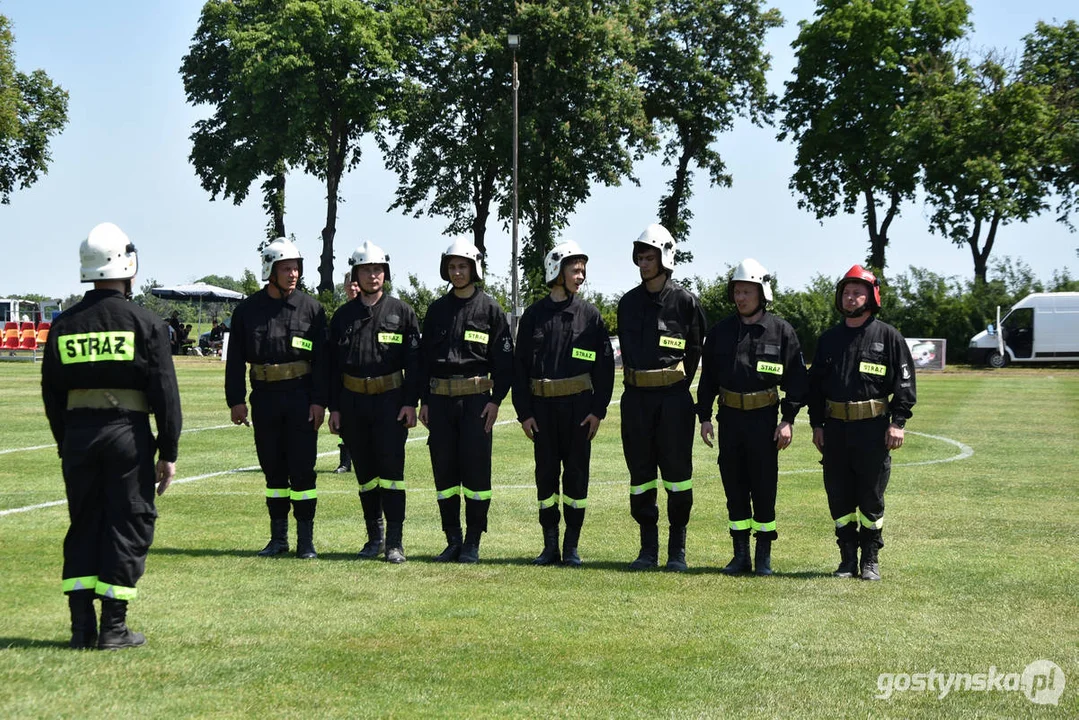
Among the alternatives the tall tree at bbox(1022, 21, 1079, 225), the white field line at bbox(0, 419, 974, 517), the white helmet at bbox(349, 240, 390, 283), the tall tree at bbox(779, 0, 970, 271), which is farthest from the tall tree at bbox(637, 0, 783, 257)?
the white helmet at bbox(349, 240, 390, 283)

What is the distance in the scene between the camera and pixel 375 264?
10.1 metres

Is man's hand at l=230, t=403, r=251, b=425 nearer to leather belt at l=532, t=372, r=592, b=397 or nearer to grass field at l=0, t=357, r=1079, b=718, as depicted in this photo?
grass field at l=0, t=357, r=1079, b=718

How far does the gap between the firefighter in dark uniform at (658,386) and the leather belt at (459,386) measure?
1.09 metres

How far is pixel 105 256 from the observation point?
7137mm

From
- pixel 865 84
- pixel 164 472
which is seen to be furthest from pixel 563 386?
pixel 865 84

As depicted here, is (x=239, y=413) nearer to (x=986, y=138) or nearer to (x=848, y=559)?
(x=848, y=559)

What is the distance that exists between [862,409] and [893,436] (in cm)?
29

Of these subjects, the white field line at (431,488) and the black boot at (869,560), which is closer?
the black boot at (869,560)

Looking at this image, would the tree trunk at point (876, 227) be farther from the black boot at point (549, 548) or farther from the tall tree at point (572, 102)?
the black boot at point (549, 548)

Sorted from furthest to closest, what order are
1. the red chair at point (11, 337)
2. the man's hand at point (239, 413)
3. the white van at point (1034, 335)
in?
the red chair at point (11, 337) < the white van at point (1034, 335) < the man's hand at point (239, 413)

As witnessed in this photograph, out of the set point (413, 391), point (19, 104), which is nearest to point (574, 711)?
point (413, 391)

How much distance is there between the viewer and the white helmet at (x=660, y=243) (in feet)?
31.9

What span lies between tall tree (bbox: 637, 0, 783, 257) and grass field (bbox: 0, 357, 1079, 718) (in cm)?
4861

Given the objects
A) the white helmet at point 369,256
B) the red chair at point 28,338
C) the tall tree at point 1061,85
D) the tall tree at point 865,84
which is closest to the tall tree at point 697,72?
the tall tree at point 865,84
